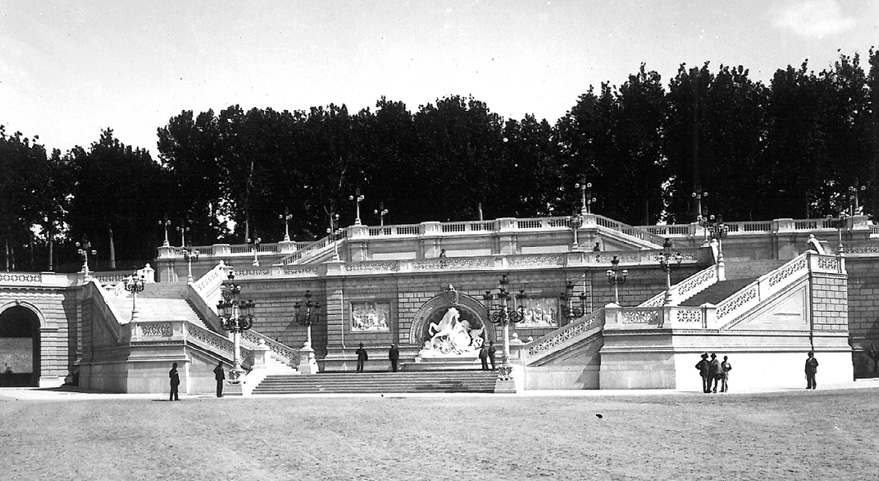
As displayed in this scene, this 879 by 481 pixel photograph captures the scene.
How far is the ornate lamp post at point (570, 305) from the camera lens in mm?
49016

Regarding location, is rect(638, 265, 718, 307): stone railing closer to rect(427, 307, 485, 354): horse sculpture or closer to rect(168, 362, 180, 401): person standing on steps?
rect(427, 307, 485, 354): horse sculpture

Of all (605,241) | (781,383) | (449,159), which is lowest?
(781,383)

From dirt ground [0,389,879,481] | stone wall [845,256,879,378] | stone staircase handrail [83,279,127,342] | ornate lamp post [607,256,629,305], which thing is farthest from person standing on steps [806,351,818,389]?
stone staircase handrail [83,279,127,342]

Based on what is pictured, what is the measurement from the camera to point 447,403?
31.8m

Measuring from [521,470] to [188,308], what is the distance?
35.8 metres

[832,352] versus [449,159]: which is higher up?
[449,159]

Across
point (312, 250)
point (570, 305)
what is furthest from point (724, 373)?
point (312, 250)

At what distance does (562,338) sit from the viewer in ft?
133

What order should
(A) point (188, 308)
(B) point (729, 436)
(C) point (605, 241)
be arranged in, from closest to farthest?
(B) point (729, 436) → (A) point (188, 308) → (C) point (605, 241)

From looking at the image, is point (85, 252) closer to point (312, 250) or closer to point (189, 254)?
point (189, 254)

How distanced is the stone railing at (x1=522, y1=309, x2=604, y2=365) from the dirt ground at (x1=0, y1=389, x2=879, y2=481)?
785 centimetres

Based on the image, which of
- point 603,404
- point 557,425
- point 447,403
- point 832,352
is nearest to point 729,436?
point 557,425

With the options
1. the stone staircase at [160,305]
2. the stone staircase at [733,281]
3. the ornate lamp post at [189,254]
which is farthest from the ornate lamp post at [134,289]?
the stone staircase at [733,281]

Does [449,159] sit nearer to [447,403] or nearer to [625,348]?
[625,348]
